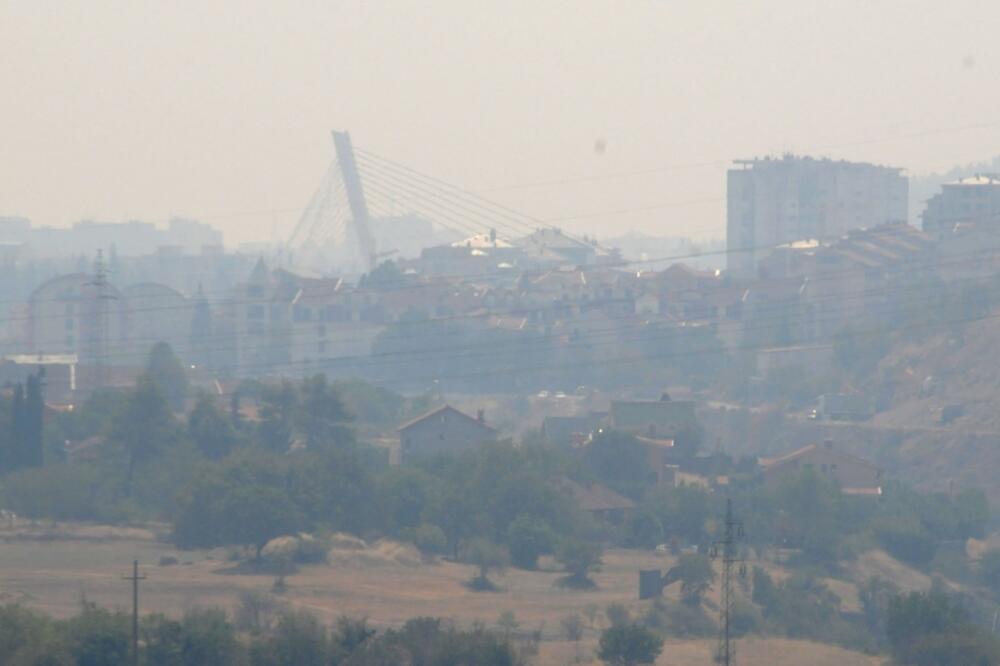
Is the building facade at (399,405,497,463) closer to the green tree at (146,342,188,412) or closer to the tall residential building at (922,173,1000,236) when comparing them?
the green tree at (146,342,188,412)

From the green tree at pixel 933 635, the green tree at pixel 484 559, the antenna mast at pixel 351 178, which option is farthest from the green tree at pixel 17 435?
the antenna mast at pixel 351 178

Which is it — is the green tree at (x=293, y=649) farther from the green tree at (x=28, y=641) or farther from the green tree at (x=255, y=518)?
the green tree at (x=255, y=518)

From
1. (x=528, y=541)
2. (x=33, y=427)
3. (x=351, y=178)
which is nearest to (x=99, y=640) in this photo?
(x=528, y=541)

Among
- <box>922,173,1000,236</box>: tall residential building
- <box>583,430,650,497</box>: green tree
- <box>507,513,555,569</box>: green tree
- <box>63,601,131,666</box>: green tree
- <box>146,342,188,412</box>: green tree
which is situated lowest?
<box>63,601,131,666</box>: green tree

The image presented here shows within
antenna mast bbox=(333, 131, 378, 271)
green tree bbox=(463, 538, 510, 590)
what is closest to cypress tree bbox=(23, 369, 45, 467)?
green tree bbox=(463, 538, 510, 590)

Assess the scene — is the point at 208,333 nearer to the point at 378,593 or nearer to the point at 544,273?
the point at 544,273

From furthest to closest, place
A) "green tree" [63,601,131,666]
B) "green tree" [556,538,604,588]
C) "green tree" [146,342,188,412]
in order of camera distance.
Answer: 1. "green tree" [146,342,188,412]
2. "green tree" [556,538,604,588]
3. "green tree" [63,601,131,666]

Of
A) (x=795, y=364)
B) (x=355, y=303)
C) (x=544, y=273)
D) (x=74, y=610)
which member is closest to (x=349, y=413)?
(x=74, y=610)
